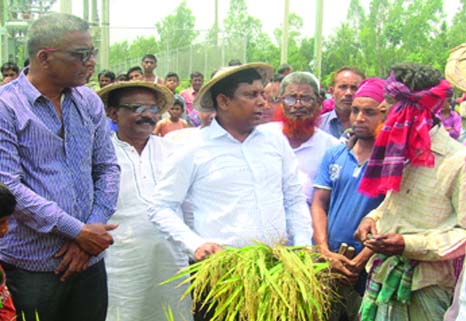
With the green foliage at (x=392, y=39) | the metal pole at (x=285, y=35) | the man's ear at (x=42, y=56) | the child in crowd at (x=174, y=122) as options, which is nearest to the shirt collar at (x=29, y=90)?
the man's ear at (x=42, y=56)

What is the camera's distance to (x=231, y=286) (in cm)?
262

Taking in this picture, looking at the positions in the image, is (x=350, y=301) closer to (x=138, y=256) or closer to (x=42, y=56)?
(x=138, y=256)

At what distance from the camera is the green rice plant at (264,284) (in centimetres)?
252

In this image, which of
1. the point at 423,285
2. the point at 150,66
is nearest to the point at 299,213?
the point at 423,285

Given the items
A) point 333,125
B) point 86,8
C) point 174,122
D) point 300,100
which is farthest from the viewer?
point 86,8

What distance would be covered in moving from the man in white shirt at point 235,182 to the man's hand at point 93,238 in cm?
39

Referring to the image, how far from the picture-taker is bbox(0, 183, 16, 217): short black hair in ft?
8.48

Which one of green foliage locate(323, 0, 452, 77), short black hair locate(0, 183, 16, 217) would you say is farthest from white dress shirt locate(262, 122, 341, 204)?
green foliage locate(323, 0, 452, 77)

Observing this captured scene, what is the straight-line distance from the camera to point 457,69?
2.90 m

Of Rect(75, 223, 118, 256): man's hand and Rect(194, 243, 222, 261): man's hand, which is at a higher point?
Rect(75, 223, 118, 256): man's hand

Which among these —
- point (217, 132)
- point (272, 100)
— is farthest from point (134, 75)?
point (217, 132)

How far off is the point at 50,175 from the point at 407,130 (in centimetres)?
177

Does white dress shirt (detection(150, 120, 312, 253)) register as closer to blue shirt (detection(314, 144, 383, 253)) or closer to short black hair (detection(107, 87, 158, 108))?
blue shirt (detection(314, 144, 383, 253))

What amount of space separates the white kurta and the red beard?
3.36 ft
